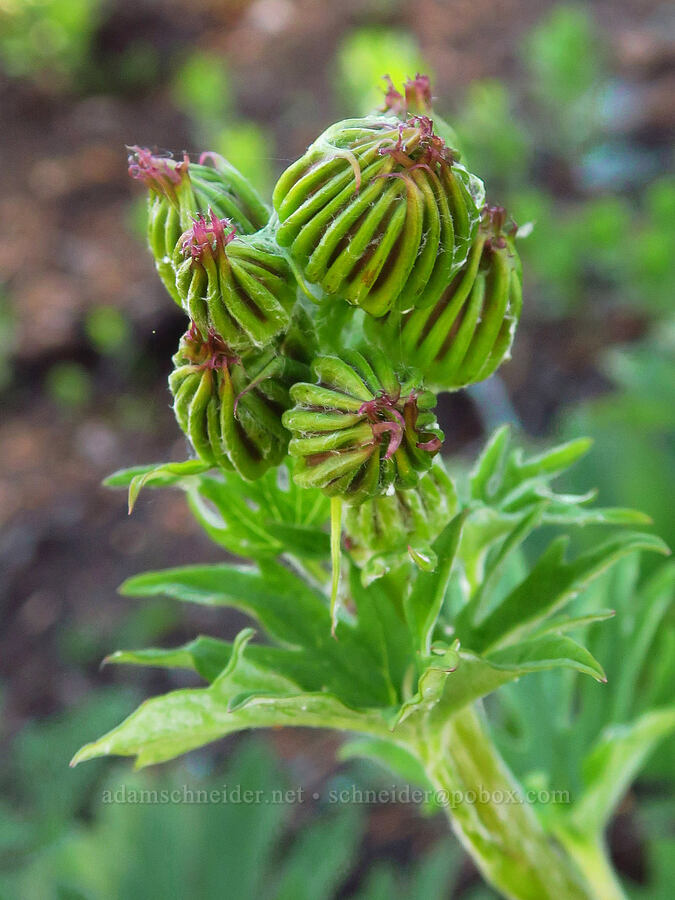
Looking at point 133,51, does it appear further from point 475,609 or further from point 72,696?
point 475,609

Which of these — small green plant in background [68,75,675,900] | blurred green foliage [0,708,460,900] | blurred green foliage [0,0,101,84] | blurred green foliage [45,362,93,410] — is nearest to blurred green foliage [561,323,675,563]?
blurred green foliage [0,708,460,900]

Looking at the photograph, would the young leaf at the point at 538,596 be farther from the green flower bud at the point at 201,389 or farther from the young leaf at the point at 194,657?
the green flower bud at the point at 201,389

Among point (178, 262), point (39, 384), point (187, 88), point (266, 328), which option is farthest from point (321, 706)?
point (187, 88)

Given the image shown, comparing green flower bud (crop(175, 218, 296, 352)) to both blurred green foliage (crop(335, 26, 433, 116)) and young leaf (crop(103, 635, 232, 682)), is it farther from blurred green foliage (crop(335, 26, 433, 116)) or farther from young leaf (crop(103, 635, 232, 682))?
blurred green foliage (crop(335, 26, 433, 116))

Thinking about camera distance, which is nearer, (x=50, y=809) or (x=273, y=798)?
(x=273, y=798)

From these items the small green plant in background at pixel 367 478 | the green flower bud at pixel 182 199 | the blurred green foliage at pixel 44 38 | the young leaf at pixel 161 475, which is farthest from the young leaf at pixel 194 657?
the blurred green foliage at pixel 44 38

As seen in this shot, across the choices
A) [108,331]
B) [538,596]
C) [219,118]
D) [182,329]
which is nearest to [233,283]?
[538,596]
